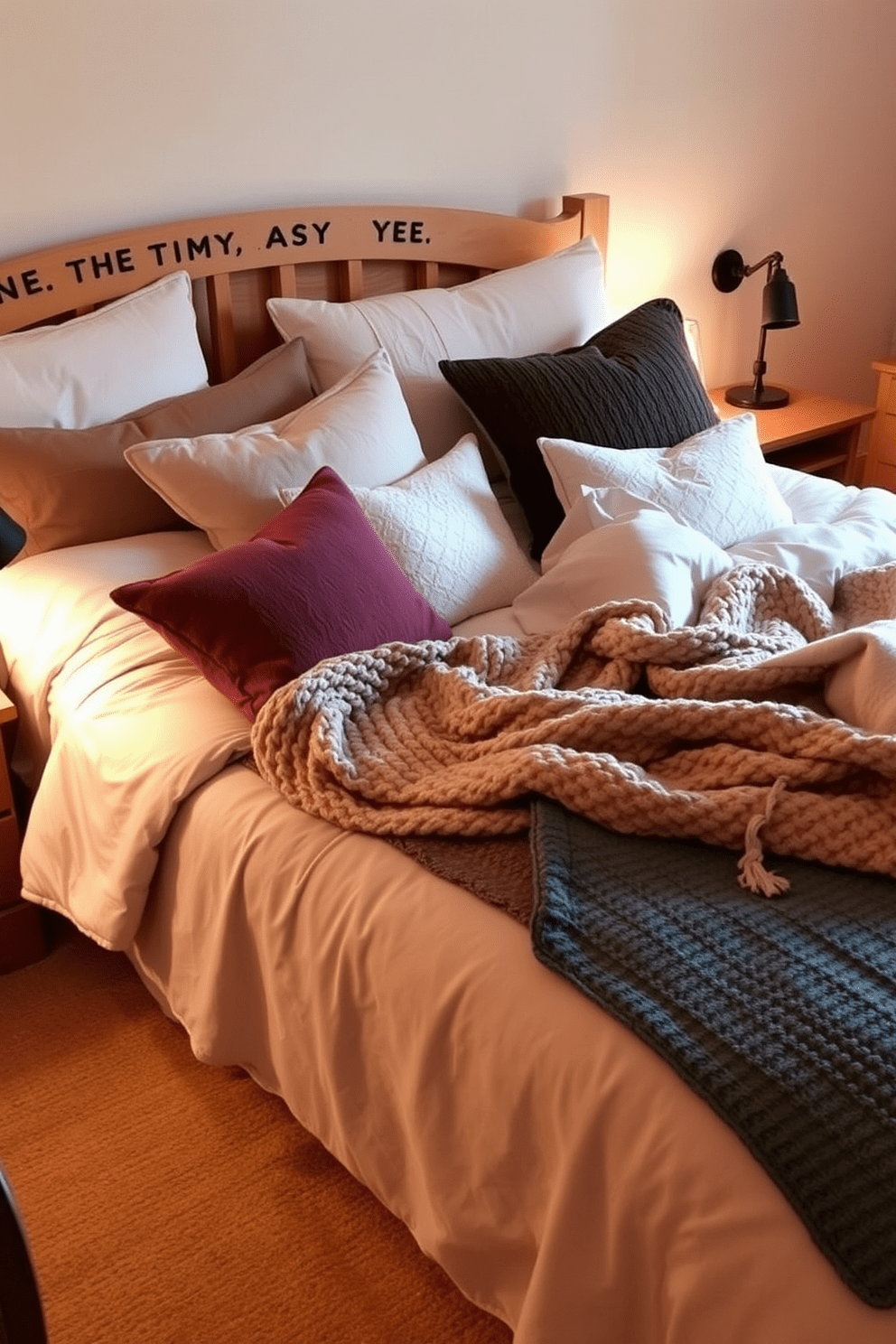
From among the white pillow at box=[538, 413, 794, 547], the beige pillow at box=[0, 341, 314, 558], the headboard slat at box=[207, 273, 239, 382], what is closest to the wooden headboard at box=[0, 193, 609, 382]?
the headboard slat at box=[207, 273, 239, 382]

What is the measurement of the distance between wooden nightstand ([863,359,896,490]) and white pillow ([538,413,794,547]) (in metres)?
1.22

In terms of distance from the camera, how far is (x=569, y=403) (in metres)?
2.14

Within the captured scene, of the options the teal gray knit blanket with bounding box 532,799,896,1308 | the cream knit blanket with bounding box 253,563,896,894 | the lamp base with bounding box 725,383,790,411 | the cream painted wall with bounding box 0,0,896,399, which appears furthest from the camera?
the lamp base with bounding box 725,383,790,411

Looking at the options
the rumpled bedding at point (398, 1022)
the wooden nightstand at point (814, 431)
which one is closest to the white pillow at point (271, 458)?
the rumpled bedding at point (398, 1022)

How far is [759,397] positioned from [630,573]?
147 centimetres

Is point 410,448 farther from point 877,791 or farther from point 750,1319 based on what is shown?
point 750,1319

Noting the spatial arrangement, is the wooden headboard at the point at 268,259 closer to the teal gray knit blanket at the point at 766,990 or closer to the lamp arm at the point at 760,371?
the lamp arm at the point at 760,371

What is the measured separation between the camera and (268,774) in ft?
4.77

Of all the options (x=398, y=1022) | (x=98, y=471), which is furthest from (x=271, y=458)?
(x=398, y=1022)

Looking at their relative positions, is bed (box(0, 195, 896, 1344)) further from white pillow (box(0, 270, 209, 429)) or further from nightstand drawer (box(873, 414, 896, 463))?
nightstand drawer (box(873, 414, 896, 463))

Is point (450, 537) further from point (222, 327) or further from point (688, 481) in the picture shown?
point (222, 327)

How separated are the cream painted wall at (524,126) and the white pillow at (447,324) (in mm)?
245

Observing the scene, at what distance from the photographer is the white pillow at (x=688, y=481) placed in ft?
6.56

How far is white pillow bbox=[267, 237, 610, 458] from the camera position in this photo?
2.20 m
